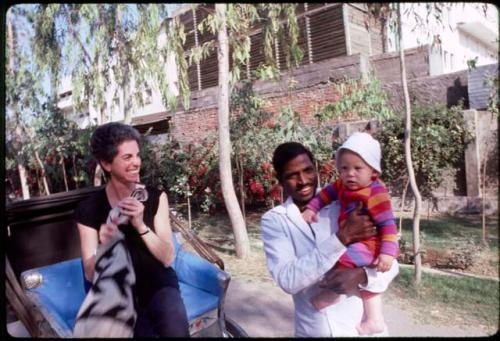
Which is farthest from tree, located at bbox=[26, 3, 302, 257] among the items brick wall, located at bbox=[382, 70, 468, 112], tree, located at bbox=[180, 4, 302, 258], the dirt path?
brick wall, located at bbox=[382, 70, 468, 112]

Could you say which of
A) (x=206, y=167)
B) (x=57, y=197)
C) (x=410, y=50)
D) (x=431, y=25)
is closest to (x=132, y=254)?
(x=57, y=197)

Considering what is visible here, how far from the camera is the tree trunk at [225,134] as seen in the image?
15.2ft

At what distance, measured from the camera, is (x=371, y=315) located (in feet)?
4.99

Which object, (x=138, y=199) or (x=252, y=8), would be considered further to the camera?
(x=252, y=8)

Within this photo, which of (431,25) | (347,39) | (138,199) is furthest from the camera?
(347,39)

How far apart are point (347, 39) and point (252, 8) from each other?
489cm

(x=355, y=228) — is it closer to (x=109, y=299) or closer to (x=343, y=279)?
(x=343, y=279)

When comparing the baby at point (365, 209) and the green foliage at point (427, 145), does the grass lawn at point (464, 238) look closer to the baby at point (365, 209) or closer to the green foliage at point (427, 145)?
the green foliage at point (427, 145)

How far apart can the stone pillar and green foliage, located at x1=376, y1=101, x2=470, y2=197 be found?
0.09 meters

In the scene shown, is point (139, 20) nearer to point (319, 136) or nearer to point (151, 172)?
point (151, 172)

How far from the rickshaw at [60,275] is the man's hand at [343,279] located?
3.73ft

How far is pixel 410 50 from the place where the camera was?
772 cm

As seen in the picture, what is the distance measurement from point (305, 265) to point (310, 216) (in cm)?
25

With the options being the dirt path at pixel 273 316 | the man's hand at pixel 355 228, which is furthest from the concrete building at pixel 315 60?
the man's hand at pixel 355 228
